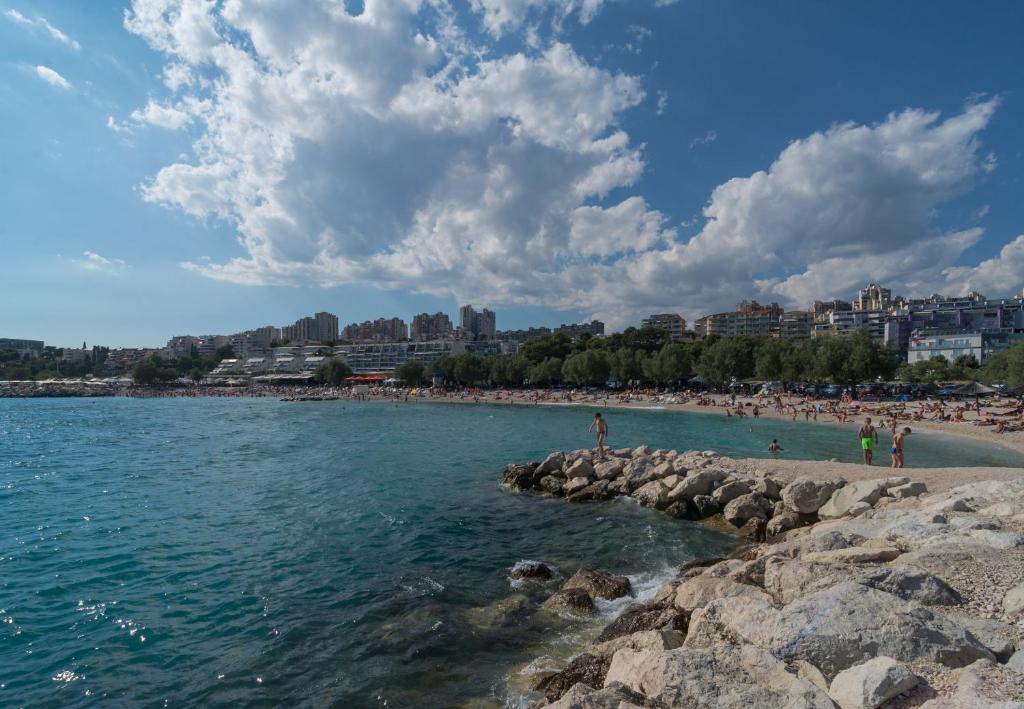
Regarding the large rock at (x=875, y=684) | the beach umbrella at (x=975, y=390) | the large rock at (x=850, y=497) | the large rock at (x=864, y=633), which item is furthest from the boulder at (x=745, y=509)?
the beach umbrella at (x=975, y=390)

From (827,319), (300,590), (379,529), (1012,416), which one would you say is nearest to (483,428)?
(379,529)

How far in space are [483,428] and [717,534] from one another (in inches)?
1226

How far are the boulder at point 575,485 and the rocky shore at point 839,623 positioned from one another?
281 inches

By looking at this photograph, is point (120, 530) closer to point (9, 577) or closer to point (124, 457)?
point (9, 577)

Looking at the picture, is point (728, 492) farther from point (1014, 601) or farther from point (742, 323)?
point (742, 323)

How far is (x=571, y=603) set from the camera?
9398mm

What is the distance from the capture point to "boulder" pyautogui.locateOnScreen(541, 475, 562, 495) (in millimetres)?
18672

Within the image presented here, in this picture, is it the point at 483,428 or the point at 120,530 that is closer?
the point at 120,530

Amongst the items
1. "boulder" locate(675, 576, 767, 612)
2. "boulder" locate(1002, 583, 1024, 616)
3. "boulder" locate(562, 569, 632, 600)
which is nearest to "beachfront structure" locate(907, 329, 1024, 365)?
"boulder" locate(562, 569, 632, 600)

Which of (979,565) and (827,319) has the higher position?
(827,319)

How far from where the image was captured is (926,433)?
33625 mm

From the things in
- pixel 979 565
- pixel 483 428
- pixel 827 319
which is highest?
pixel 827 319

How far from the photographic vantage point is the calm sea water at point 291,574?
24.9ft

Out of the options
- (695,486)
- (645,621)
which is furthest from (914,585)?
(695,486)
